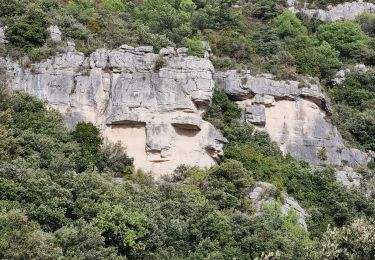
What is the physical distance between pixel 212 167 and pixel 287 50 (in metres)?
17.9

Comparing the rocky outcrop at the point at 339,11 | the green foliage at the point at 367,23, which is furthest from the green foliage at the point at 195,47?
the green foliage at the point at 367,23

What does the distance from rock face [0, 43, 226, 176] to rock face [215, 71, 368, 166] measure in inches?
140

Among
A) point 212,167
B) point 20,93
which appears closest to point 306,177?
point 212,167

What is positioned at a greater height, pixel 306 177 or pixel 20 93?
pixel 20 93

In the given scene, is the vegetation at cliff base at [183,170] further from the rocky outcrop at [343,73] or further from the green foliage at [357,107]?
the rocky outcrop at [343,73]

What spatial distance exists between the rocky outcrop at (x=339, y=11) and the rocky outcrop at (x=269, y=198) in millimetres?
30763

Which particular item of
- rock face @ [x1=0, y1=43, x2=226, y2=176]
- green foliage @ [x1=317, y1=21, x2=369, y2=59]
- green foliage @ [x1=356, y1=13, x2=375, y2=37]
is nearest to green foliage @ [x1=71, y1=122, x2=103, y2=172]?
rock face @ [x1=0, y1=43, x2=226, y2=176]

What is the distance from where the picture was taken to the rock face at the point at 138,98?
36.5 meters

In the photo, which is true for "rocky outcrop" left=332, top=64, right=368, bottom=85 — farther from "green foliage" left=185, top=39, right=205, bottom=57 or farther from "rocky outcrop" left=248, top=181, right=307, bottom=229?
"rocky outcrop" left=248, top=181, right=307, bottom=229

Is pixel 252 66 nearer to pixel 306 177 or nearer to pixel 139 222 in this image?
pixel 306 177

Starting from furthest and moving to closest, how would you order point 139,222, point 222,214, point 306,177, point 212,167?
point 306,177 → point 212,167 → point 222,214 → point 139,222

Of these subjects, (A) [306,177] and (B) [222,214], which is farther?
(A) [306,177]

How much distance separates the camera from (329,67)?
162 ft

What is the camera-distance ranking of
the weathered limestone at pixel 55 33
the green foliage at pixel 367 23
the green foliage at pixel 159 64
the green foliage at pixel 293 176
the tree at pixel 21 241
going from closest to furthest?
1. the tree at pixel 21 241
2. the green foliage at pixel 293 176
3. the green foliage at pixel 159 64
4. the weathered limestone at pixel 55 33
5. the green foliage at pixel 367 23
